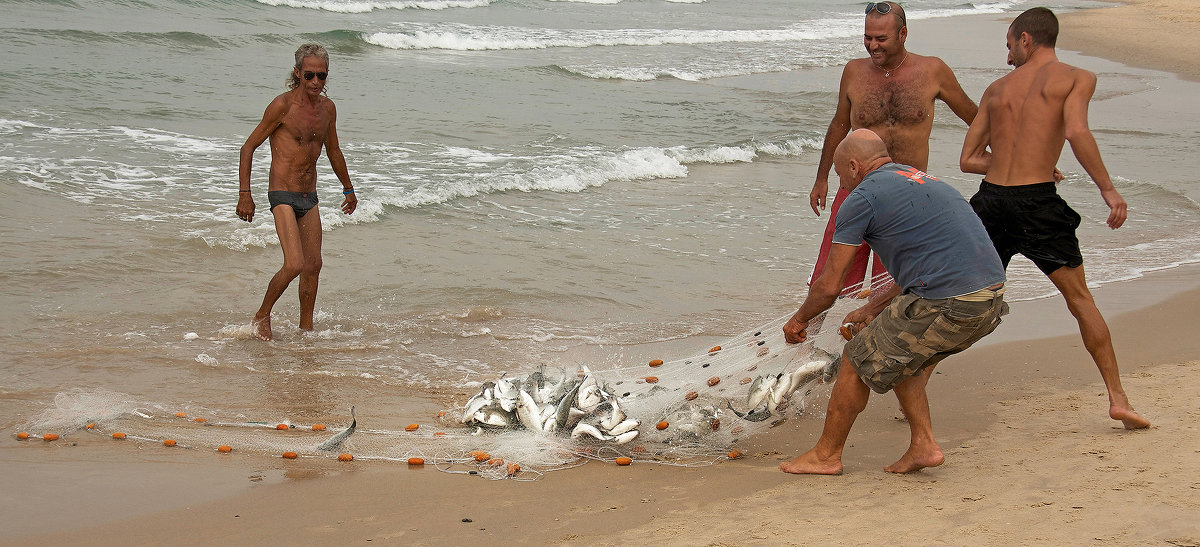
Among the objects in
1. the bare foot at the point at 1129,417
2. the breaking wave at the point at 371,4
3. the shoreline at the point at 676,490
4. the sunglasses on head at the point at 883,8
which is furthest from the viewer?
the breaking wave at the point at 371,4

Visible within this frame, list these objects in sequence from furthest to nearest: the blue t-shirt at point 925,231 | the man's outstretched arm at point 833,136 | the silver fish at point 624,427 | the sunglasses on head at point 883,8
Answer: the man's outstretched arm at point 833,136
the sunglasses on head at point 883,8
the silver fish at point 624,427
the blue t-shirt at point 925,231

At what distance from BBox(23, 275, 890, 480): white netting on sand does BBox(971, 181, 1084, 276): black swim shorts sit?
1.95 feet

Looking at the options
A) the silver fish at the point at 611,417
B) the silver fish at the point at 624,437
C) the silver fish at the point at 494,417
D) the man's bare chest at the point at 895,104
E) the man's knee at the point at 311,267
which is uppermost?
the man's bare chest at the point at 895,104

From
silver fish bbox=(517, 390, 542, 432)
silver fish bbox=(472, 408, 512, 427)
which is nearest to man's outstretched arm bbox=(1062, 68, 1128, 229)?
silver fish bbox=(517, 390, 542, 432)

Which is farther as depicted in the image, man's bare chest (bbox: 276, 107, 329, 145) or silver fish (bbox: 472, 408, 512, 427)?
man's bare chest (bbox: 276, 107, 329, 145)

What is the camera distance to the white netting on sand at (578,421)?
4312 mm

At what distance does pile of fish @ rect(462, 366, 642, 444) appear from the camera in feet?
14.3

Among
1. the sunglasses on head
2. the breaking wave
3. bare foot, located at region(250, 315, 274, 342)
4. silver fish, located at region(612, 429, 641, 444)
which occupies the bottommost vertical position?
bare foot, located at region(250, 315, 274, 342)

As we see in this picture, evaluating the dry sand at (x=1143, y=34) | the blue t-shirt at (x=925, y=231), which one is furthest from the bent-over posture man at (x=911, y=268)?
the dry sand at (x=1143, y=34)

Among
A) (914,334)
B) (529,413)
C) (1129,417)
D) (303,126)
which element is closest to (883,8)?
(914,334)

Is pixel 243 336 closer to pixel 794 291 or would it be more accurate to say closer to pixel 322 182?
pixel 794 291

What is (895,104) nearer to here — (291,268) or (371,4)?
(291,268)

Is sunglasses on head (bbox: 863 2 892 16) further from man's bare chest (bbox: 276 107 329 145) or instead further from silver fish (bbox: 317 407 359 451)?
man's bare chest (bbox: 276 107 329 145)

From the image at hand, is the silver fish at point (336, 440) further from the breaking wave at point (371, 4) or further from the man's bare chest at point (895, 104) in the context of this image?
the breaking wave at point (371, 4)
